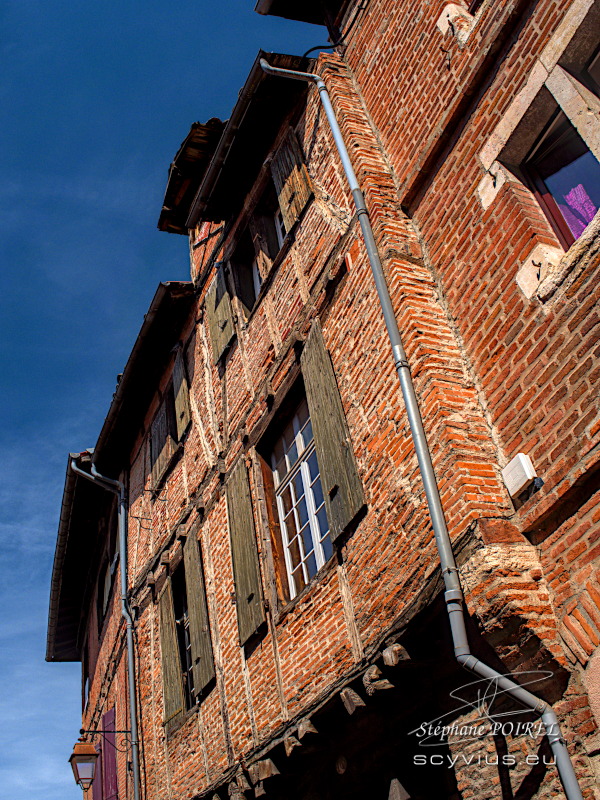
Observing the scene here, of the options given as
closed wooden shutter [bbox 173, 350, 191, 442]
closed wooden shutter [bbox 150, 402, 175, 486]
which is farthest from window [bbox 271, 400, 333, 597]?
closed wooden shutter [bbox 150, 402, 175, 486]

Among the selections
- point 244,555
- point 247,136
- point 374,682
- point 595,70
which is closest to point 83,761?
point 244,555

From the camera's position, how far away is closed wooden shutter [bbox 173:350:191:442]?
9164 mm

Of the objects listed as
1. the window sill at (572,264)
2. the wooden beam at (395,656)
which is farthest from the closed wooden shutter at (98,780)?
the window sill at (572,264)

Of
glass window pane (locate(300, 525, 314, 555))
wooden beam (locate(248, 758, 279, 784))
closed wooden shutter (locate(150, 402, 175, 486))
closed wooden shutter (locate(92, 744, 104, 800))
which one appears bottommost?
wooden beam (locate(248, 758, 279, 784))

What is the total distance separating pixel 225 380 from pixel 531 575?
5.09m

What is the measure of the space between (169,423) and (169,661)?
3.25 metres

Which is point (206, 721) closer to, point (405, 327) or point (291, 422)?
point (291, 422)

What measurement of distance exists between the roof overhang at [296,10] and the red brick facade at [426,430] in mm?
573

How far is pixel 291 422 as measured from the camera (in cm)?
657

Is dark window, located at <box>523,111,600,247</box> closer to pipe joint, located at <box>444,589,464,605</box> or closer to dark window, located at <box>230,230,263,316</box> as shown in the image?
pipe joint, located at <box>444,589,464,605</box>

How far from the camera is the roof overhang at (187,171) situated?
966cm

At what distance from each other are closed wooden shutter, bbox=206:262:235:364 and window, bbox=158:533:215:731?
7.27 feet

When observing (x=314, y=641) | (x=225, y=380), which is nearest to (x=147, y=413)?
(x=225, y=380)

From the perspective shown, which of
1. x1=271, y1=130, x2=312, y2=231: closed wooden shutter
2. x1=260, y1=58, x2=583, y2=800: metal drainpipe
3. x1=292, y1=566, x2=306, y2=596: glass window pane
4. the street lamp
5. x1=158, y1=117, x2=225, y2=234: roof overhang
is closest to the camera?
x1=260, y1=58, x2=583, y2=800: metal drainpipe
